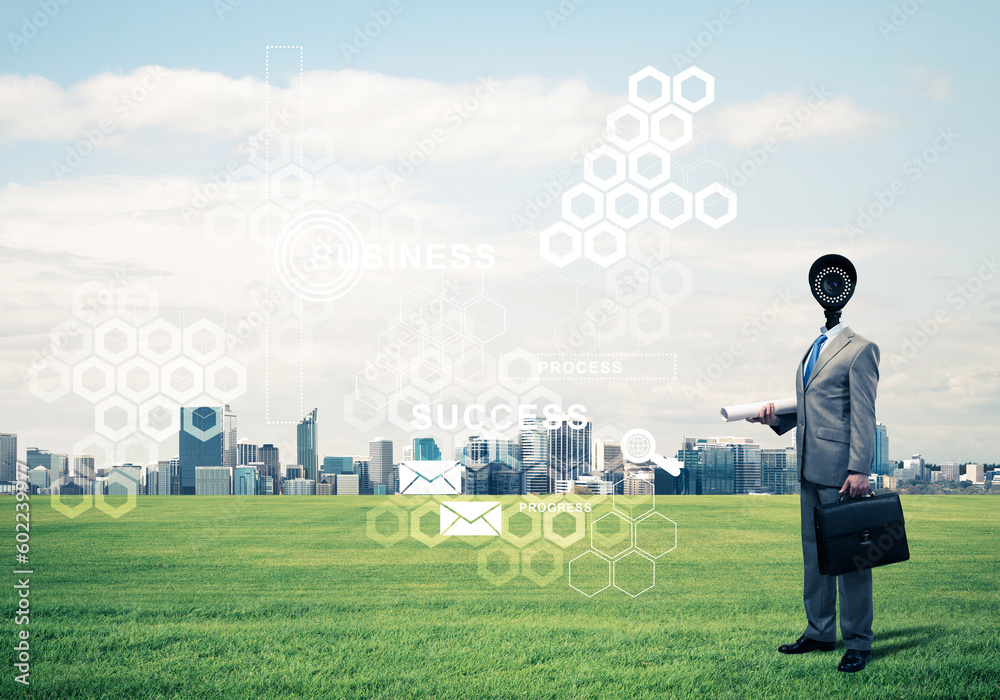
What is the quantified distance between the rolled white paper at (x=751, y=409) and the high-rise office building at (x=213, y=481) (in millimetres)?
10240

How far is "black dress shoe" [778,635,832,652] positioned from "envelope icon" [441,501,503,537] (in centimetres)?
486

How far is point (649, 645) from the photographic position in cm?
530

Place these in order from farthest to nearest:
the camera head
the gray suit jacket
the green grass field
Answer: the camera head < the gray suit jacket < the green grass field

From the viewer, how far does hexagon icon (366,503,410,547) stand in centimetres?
977

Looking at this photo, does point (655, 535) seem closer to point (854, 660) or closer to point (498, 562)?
point (498, 562)

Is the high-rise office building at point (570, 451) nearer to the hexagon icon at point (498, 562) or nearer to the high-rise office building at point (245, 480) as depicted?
the hexagon icon at point (498, 562)

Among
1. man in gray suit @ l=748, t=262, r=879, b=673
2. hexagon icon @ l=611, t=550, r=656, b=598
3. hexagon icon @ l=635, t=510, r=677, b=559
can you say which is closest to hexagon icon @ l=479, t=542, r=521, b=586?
hexagon icon @ l=611, t=550, r=656, b=598

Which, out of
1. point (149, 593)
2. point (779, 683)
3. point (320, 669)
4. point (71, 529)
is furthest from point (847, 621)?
point (71, 529)

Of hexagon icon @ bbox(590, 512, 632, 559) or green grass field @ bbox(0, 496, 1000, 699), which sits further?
hexagon icon @ bbox(590, 512, 632, 559)

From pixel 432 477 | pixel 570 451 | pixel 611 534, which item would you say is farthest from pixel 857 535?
pixel 432 477

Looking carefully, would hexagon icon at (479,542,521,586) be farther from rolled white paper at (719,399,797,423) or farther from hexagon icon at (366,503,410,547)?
rolled white paper at (719,399,797,423)

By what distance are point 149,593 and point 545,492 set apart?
5.48m

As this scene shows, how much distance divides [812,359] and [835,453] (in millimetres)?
641

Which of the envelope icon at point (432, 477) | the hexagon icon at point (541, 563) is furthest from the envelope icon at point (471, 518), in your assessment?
the hexagon icon at point (541, 563)
